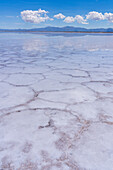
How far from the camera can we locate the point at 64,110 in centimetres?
119

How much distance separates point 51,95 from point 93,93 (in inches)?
15.8

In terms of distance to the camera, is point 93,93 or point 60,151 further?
point 93,93

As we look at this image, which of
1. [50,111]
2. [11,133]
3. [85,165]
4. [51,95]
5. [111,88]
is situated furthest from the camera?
[111,88]

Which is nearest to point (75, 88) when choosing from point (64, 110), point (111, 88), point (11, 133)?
point (111, 88)

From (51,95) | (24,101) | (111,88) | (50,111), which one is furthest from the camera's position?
(111,88)

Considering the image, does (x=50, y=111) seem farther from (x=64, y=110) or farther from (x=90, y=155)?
(x=90, y=155)

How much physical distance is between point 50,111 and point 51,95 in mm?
316

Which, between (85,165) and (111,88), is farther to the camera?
(111,88)

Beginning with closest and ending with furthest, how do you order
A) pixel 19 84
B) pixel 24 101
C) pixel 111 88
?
pixel 24 101, pixel 111 88, pixel 19 84

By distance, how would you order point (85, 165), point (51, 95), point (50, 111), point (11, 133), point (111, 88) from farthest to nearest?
point (111, 88)
point (51, 95)
point (50, 111)
point (11, 133)
point (85, 165)

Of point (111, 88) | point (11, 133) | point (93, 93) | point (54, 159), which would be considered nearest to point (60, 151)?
point (54, 159)

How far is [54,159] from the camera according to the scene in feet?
2.43

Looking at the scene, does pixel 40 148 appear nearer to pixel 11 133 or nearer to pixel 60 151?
pixel 60 151

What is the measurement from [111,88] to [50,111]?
77 cm
